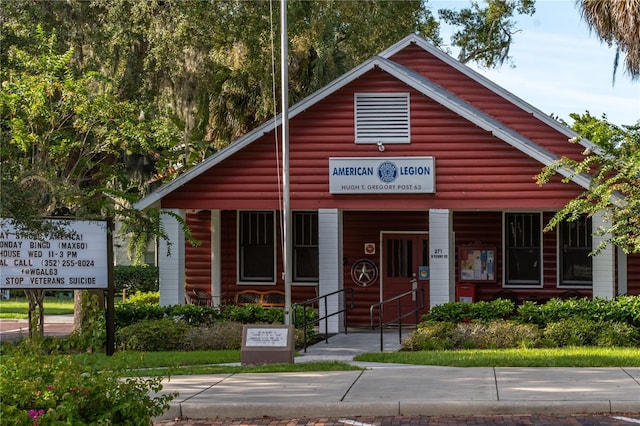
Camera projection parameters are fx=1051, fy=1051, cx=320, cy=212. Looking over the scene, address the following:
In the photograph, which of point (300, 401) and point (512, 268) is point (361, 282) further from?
point (300, 401)

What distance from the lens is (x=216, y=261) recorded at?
25391mm

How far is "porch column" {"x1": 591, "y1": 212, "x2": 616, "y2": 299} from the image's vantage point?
70.3 feet

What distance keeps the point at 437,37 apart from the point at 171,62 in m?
19.4

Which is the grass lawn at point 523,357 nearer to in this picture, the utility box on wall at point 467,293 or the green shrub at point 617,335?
the green shrub at point 617,335

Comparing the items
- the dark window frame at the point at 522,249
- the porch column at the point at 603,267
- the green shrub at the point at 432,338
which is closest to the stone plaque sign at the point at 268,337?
the green shrub at the point at 432,338

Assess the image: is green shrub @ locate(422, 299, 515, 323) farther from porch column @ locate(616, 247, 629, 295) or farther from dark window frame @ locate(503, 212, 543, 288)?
porch column @ locate(616, 247, 629, 295)

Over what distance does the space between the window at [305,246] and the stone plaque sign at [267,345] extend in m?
8.50

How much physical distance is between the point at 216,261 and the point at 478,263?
6258 millimetres

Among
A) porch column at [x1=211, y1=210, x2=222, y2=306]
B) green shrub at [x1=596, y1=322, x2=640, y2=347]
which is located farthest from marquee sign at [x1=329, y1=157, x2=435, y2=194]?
green shrub at [x1=596, y1=322, x2=640, y2=347]

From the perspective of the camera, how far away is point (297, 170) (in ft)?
74.3

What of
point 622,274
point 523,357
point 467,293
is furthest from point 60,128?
point 622,274

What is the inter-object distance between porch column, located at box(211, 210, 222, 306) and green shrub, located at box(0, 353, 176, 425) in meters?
15.0

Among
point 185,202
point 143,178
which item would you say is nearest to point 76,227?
point 185,202

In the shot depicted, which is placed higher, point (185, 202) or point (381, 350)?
point (185, 202)
